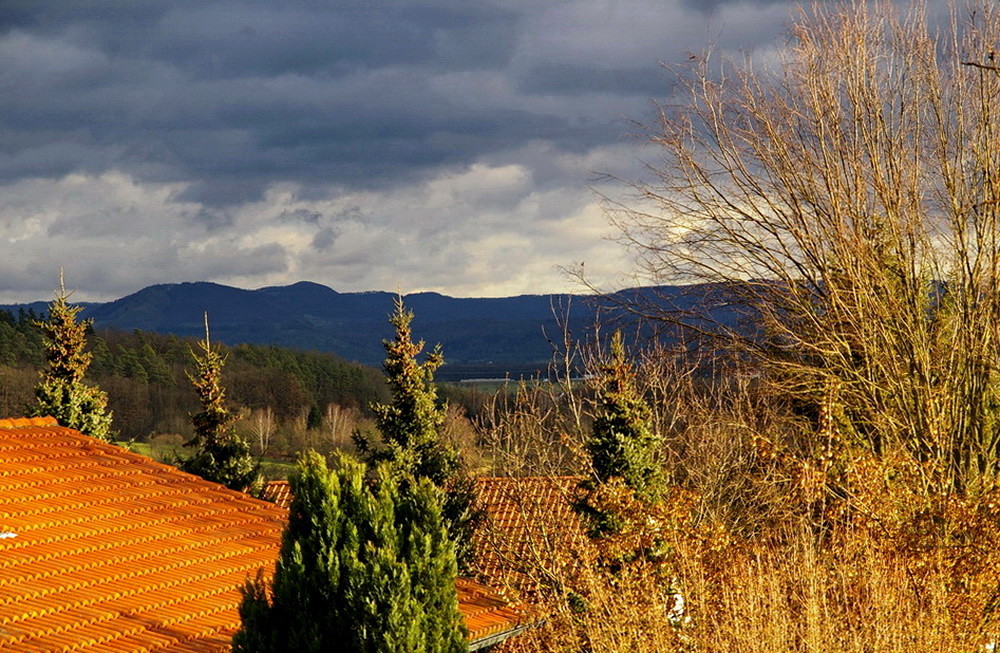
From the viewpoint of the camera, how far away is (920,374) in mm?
16938

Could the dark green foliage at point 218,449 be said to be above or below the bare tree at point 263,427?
above

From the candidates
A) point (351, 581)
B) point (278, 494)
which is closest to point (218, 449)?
point (278, 494)

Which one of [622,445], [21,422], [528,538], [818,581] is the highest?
[21,422]

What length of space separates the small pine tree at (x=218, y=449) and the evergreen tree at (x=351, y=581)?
1809 cm

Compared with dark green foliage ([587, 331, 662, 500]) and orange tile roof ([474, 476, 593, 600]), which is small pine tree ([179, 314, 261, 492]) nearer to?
orange tile roof ([474, 476, 593, 600])

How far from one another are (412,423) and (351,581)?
57.4ft

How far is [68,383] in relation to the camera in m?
26.2

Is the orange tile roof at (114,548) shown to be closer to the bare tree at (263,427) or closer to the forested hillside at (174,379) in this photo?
the forested hillside at (174,379)

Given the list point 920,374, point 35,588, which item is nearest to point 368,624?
point 35,588

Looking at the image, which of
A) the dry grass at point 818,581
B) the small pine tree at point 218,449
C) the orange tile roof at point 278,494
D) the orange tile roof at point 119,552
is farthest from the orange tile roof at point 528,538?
the orange tile roof at point 278,494

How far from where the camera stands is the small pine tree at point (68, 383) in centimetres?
2531

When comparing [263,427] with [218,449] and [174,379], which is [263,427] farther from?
[218,449]

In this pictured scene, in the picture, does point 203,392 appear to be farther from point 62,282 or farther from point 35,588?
point 35,588

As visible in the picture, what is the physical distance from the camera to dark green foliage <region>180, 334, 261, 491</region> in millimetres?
26219
